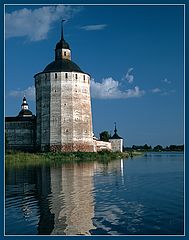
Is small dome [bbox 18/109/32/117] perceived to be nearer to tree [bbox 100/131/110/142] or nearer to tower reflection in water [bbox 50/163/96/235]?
tree [bbox 100/131/110/142]

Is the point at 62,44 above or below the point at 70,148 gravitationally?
above

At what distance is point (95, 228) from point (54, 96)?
2198cm

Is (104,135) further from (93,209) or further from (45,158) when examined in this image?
(93,209)

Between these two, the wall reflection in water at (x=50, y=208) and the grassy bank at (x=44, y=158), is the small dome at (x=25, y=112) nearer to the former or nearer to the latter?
the grassy bank at (x=44, y=158)

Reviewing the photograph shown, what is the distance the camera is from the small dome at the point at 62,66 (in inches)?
1043

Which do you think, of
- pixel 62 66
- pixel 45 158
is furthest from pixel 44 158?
pixel 62 66

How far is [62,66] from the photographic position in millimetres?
26672

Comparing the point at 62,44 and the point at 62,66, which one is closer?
the point at 62,66

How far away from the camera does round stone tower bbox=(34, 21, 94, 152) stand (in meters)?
26.2

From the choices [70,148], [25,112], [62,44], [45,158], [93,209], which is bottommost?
[45,158]

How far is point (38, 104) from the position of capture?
27906mm

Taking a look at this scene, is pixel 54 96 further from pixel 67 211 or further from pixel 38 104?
pixel 67 211

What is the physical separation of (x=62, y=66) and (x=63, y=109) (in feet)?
10.3

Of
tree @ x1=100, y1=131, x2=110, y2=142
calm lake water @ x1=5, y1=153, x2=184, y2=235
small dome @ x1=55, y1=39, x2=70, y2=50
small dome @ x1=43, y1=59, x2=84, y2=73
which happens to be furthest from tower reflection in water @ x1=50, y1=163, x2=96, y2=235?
tree @ x1=100, y1=131, x2=110, y2=142
